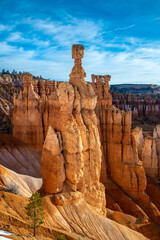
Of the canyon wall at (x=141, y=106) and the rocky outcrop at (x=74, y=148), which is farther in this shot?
the canyon wall at (x=141, y=106)

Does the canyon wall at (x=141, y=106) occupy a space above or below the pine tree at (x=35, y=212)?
above

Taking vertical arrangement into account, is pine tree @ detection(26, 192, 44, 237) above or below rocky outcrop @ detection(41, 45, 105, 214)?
below

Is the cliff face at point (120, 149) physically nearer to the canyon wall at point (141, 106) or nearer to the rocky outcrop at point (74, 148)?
the rocky outcrop at point (74, 148)

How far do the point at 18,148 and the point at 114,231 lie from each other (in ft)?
53.7

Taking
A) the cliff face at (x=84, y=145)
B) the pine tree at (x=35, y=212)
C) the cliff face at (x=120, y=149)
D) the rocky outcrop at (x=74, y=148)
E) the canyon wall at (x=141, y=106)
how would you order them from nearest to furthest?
the pine tree at (x=35, y=212) < the rocky outcrop at (x=74, y=148) < the cliff face at (x=84, y=145) < the cliff face at (x=120, y=149) < the canyon wall at (x=141, y=106)

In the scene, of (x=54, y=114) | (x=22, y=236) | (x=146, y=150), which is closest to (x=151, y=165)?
(x=146, y=150)

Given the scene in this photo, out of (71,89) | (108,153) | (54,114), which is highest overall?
(71,89)

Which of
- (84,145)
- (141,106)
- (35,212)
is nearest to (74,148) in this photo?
(84,145)

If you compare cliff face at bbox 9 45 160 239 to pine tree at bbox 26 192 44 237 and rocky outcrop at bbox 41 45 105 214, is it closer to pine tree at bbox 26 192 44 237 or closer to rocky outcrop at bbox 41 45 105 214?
rocky outcrop at bbox 41 45 105 214

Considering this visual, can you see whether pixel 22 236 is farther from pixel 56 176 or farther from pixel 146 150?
pixel 146 150

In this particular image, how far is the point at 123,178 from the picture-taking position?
87.3ft

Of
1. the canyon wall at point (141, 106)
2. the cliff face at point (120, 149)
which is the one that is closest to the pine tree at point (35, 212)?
the cliff face at point (120, 149)

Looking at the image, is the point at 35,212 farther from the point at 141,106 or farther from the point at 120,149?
the point at 141,106

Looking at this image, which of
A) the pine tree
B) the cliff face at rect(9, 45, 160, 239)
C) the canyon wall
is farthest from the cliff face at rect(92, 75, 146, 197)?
the canyon wall
